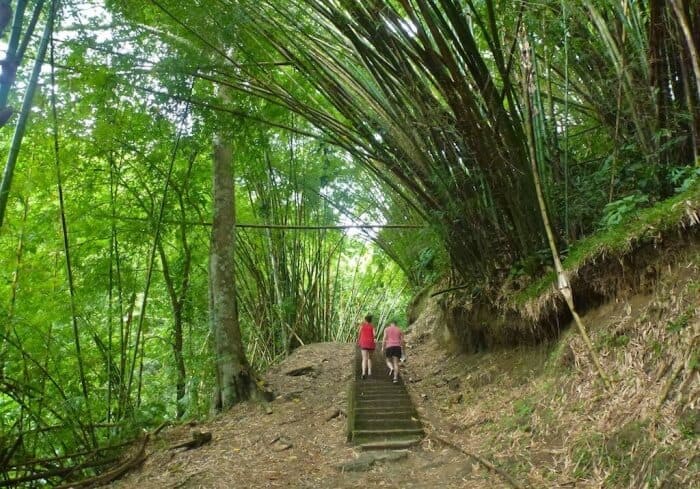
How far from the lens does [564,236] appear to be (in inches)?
158

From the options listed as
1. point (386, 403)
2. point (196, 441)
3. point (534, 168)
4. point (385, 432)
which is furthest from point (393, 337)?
point (534, 168)

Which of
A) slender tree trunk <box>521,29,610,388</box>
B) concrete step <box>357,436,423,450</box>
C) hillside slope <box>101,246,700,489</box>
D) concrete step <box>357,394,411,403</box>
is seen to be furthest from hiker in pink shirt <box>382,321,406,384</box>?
slender tree trunk <box>521,29,610,388</box>

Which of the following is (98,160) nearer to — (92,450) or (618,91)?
(92,450)

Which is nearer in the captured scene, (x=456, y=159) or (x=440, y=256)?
(x=456, y=159)

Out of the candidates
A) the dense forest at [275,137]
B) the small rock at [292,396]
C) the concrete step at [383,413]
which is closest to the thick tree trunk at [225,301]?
the dense forest at [275,137]

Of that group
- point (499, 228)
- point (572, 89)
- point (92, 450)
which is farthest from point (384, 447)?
point (572, 89)

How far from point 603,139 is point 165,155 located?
4.60 m

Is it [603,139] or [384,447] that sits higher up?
[603,139]

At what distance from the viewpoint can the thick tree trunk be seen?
5680 millimetres

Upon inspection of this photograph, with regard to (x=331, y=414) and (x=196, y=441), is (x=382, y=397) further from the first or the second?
(x=196, y=441)

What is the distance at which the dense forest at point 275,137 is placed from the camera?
3.42m

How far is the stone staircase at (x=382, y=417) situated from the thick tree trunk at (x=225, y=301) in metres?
1.32

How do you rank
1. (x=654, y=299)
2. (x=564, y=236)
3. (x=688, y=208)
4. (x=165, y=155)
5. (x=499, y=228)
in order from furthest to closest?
(x=165, y=155), (x=499, y=228), (x=564, y=236), (x=654, y=299), (x=688, y=208)

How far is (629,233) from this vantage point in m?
3.24
